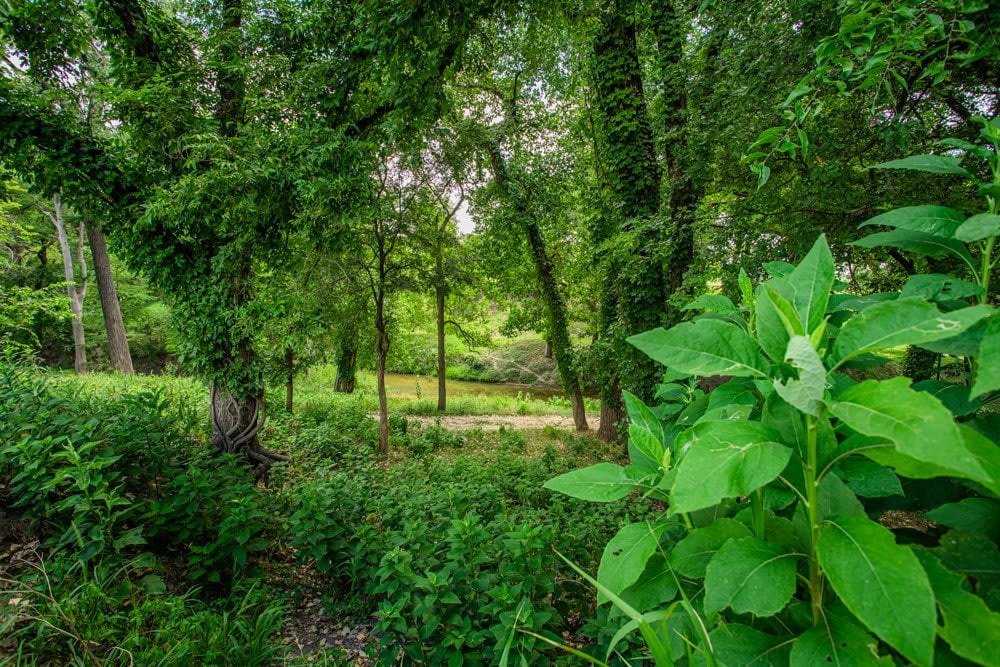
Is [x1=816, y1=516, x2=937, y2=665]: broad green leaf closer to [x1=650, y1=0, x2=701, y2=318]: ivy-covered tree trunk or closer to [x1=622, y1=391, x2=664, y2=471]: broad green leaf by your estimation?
[x1=622, y1=391, x2=664, y2=471]: broad green leaf

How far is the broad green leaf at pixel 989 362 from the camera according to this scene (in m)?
0.47

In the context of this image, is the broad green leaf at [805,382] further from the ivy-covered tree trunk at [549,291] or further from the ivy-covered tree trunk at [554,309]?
the ivy-covered tree trunk at [554,309]

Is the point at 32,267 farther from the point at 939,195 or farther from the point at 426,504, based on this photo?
the point at 939,195

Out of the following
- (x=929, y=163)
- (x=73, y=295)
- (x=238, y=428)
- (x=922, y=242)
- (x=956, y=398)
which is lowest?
(x=238, y=428)

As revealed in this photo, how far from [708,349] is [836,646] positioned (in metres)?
0.49

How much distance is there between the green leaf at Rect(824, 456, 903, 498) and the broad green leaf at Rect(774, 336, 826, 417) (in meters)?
0.24

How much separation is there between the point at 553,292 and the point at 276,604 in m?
8.55

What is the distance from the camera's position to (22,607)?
2.14 m

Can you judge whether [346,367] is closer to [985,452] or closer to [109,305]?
[109,305]

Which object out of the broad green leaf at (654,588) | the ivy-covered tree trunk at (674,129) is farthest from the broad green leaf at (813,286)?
the ivy-covered tree trunk at (674,129)

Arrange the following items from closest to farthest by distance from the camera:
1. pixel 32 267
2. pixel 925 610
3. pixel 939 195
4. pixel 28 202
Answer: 1. pixel 925 610
2. pixel 939 195
3. pixel 28 202
4. pixel 32 267

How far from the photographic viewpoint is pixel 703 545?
0.82 metres

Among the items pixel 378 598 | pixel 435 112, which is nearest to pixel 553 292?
pixel 435 112

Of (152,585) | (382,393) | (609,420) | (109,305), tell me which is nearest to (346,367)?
(382,393)
